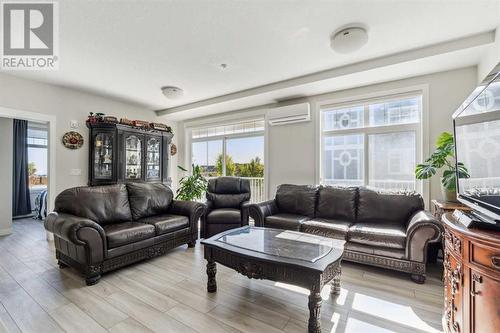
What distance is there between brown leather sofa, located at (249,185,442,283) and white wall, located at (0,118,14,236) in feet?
14.5

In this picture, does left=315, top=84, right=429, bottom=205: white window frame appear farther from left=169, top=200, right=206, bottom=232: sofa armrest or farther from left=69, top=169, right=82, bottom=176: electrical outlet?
left=69, top=169, right=82, bottom=176: electrical outlet

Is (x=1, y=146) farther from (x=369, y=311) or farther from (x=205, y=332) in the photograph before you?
(x=369, y=311)

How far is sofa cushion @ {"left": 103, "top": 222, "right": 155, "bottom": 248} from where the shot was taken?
2.56 m

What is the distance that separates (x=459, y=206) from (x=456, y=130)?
1093 mm

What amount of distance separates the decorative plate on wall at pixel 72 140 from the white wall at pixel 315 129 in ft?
9.61

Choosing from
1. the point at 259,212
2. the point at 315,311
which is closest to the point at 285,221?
the point at 259,212

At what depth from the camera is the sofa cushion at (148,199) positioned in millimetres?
3330

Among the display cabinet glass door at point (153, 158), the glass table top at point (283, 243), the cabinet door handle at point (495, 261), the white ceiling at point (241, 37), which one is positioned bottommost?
the glass table top at point (283, 243)

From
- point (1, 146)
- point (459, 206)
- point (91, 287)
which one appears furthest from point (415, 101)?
point (1, 146)

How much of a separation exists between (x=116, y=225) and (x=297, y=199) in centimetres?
253

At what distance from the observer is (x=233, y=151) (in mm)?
5273

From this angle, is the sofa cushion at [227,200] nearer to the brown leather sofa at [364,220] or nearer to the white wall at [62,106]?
the brown leather sofa at [364,220]

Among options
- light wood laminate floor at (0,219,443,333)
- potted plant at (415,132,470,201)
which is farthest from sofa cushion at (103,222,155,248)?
potted plant at (415,132,470,201)

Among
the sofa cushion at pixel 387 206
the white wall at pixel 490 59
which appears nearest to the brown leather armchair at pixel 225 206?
the sofa cushion at pixel 387 206
